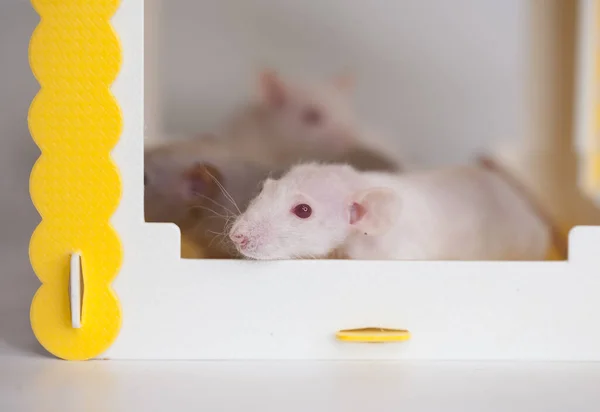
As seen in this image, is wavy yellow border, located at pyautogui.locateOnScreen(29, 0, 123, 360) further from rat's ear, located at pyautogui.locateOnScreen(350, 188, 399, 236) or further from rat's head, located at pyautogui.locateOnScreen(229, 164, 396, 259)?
rat's ear, located at pyautogui.locateOnScreen(350, 188, 399, 236)

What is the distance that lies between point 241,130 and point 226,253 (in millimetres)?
199

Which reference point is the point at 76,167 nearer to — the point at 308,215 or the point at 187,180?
the point at 187,180

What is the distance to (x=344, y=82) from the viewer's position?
3.47 ft

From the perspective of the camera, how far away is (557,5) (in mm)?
1042

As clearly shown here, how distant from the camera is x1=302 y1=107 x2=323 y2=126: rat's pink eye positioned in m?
1.12

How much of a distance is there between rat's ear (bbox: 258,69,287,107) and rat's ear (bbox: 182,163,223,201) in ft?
0.47

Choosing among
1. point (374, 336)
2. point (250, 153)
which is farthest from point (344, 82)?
point (374, 336)

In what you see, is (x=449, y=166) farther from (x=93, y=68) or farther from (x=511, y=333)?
(x=93, y=68)

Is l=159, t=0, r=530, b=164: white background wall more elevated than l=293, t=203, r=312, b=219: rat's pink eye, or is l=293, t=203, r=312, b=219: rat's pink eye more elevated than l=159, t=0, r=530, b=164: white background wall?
l=159, t=0, r=530, b=164: white background wall

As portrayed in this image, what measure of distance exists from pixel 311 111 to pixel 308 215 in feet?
0.85

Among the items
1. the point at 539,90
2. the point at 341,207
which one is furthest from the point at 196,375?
the point at 539,90

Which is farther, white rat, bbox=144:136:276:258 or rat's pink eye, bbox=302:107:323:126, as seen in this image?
rat's pink eye, bbox=302:107:323:126

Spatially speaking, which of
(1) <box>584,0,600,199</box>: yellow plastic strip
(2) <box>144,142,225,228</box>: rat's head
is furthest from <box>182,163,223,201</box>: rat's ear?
(1) <box>584,0,600,199</box>: yellow plastic strip

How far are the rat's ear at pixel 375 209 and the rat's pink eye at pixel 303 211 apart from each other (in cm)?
6
